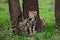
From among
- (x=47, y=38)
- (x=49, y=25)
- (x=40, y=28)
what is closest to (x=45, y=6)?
(x=49, y=25)

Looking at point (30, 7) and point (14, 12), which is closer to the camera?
point (14, 12)

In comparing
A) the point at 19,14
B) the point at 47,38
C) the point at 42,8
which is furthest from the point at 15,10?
the point at 42,8

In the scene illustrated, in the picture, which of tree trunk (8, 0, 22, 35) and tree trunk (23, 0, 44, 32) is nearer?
tree trunk (8, 0, 22, 35)

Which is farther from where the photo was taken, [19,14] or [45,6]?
[45,6]

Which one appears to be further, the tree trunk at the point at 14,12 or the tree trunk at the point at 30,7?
the tree trunk at the point at 30,7

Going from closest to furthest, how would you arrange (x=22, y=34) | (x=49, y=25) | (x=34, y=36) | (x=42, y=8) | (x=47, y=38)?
(x=34, y=36) → (x=47, y=38) → (x=22, y=34) → (x=49, y=25) → (x=42, y=8)

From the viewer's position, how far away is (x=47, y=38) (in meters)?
9.52

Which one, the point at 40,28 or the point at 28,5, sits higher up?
the point at 28,5

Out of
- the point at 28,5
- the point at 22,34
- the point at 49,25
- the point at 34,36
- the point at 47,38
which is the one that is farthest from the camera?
the point at 49,25

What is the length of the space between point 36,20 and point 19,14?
82cm

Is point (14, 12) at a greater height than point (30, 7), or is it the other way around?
point (30, 7)

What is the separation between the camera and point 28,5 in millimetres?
12398

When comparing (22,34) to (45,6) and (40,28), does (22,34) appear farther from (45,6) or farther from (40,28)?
(45,6)

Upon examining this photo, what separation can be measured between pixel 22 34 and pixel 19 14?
896 millimetres
